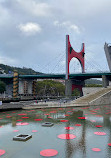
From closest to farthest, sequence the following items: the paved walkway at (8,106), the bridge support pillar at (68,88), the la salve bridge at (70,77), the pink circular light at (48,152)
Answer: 1. the pink circular light at (48,152)
2. the paved walkway at (8,106)
3. the la salve bridge at (70,77)
4. the bridge support pillar at (68,88)

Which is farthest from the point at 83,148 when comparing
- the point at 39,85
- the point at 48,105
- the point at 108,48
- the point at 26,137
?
the point at 39,85

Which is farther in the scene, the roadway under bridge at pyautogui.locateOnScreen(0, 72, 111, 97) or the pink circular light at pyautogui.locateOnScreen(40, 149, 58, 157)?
the roadway under bridge at pyautogui.locateOnScreen(0, 72, 111, 97)

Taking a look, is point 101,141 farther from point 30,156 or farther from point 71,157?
point 30,156

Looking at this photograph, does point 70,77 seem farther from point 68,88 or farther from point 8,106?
point 8,106

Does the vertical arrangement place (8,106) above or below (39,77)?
below

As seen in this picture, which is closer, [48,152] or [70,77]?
[48,152]

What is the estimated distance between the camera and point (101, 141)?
34.6 feet

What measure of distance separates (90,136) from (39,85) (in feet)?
289

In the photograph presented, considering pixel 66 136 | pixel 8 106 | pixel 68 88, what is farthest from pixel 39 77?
pixel 66 136

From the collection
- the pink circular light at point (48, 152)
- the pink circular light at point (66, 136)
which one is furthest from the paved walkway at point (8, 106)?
the pink circular light at point (48, 152)

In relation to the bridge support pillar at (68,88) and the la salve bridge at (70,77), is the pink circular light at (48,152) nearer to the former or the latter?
the la salve bridge at (70,77)

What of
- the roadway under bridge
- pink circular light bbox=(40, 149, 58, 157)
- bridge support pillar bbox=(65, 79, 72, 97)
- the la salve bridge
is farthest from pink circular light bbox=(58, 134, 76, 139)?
bridge support pillar bbox=(65, 79, 72, 97)

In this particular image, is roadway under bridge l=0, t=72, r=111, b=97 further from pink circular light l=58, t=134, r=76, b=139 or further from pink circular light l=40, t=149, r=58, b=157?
pink circular light l=40, t=149, r=58, b=157

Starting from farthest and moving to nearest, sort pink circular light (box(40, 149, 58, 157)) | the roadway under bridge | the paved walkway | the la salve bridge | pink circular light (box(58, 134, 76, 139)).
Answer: the roadway under bridge
the la salve bridge
the paved walkway
pink circular light (box(58, 134, 76, 139))
pink circular light (box(40, 149, 58, 157))
